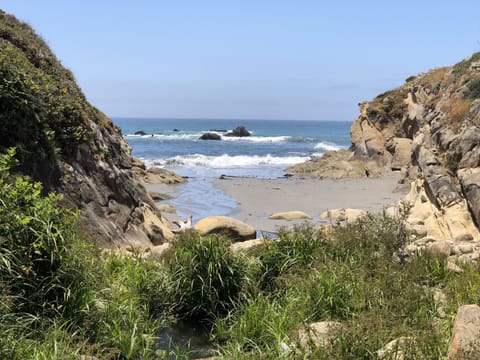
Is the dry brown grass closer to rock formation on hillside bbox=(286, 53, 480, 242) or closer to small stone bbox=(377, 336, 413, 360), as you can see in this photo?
rock formation on hillside bbox=(286, 53, 480, 242)

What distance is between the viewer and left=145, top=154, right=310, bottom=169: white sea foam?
42438 millimetres

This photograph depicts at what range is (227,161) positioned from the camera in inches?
1770

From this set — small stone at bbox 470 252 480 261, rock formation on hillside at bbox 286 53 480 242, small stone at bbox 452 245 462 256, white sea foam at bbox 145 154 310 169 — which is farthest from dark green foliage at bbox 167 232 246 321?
white sea foam at bbox 145 154 310 169

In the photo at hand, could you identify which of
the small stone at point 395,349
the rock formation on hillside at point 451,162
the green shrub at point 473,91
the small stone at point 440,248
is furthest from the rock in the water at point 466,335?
the green shrub at point 473,91

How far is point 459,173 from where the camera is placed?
1330 centimetres

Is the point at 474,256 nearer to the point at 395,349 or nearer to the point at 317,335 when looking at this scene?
the point at 317,335

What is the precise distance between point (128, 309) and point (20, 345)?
1.87 m

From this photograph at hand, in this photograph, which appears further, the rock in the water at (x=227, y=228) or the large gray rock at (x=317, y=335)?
Answer: the rock in the water at (x=227, y=228)

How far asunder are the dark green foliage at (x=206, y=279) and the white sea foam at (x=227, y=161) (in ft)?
110

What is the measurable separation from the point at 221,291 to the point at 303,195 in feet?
57.1

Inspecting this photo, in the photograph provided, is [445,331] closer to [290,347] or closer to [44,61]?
[290,347]

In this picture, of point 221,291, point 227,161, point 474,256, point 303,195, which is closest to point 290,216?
point 303,195

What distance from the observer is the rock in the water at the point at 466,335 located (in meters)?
4.62

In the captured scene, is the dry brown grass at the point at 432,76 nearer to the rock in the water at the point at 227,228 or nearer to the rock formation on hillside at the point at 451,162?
the rock formation on hillside at the point at 451,162
